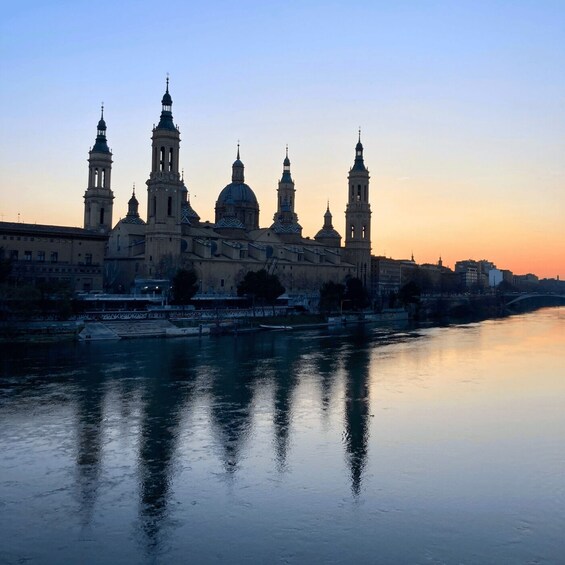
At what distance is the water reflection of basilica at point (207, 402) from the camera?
1259cm

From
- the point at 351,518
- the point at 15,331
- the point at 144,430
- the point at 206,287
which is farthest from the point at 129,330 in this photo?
the point at 351,518

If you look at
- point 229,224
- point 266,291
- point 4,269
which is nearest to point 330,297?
point 266,291

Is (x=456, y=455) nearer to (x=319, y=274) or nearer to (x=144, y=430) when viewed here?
(x=144, y=430)

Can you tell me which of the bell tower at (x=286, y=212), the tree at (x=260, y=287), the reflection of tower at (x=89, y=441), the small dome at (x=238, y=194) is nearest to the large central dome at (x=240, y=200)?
the small dome at (x=238, y=194)

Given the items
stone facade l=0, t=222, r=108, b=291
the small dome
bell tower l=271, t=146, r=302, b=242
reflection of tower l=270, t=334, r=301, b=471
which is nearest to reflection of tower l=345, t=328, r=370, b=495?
reflection of tower l=270, t=334, r=301, b=471

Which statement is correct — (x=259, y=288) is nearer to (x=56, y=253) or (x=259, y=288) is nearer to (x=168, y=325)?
(x=168, y=325)

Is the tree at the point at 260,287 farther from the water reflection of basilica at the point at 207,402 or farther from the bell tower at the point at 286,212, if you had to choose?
the bell tower at the point at 286,212

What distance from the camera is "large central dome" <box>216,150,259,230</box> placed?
2724 inches

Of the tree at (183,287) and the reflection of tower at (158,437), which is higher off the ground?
the tree at (183,287)

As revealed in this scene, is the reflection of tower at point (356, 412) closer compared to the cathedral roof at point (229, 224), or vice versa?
the reflection of tower at point (356, 412)

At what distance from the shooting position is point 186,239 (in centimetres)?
5434

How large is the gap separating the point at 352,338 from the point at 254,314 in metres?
10.1

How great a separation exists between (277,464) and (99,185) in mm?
48705

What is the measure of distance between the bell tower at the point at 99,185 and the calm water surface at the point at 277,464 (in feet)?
107
